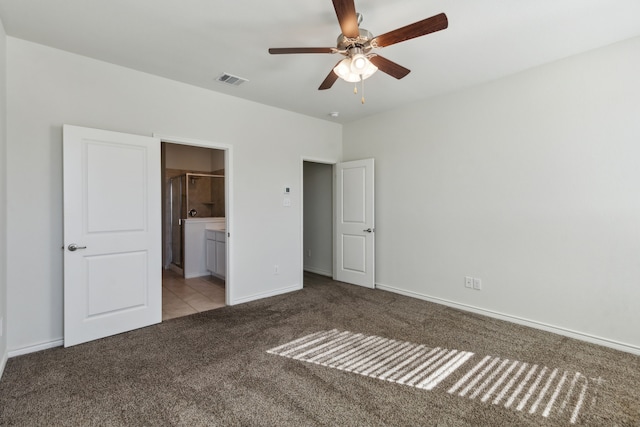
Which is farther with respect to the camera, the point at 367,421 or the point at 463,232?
the point at 463,232

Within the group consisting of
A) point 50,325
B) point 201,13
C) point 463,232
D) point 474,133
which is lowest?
point 50,325

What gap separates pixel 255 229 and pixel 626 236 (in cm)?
371

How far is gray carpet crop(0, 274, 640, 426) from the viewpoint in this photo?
1827mm

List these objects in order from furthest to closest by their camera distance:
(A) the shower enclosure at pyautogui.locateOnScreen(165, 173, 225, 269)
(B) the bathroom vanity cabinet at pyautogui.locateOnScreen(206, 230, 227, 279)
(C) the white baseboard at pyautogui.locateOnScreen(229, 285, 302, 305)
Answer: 1. (A) the shower enclosure at pyautogui.locateOnScreen(165, 173, 225, 269)
2. (B) the bathroom vanity cabinet at pyautogui.locateOnScreen(206, 230, 227, 279)
3. (C) the white baseboard at pyautogui.locateOnScreen(229, 285, 302, 305)

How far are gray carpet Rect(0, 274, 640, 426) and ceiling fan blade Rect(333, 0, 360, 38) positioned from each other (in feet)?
7.62

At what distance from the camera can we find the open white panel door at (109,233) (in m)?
2.71

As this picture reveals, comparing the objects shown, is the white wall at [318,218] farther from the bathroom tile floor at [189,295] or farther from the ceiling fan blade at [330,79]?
the ceiling fan blade at [330,79]

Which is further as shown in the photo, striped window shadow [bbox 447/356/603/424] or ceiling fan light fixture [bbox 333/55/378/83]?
ceiling fan light fixture [bbox 333/55/378/83]

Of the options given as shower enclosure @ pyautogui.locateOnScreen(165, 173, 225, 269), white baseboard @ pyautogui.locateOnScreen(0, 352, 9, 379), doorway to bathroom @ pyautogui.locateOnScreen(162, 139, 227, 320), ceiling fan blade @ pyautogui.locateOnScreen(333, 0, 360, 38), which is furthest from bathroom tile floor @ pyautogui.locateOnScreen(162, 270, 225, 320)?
ceiling fan blade @ pyautogui.locateOnScreen(333, 0, 360, 38)

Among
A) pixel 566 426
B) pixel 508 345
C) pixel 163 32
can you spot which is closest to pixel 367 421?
pixel 566 426

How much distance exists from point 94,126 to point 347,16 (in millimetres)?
2523

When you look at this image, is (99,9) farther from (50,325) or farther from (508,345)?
(508,345)

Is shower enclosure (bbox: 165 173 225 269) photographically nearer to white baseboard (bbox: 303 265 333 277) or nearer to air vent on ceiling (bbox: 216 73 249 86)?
white baseboard (bbox: 303 265 333 277)

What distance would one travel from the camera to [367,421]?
1.77 metres
